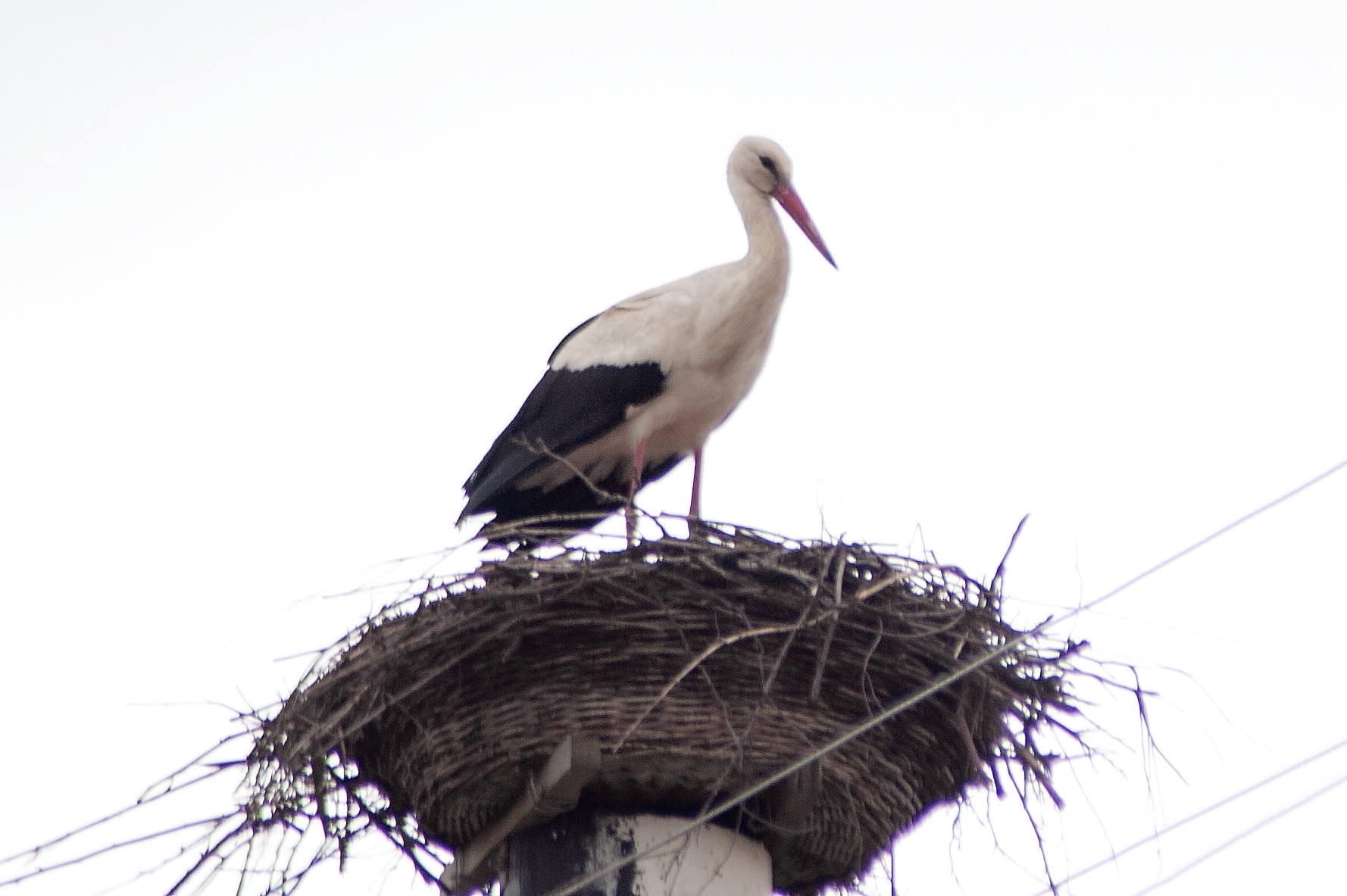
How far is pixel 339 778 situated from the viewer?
4285mm

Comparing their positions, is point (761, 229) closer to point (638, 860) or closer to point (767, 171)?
point (767, 171)

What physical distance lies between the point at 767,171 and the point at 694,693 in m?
2.71

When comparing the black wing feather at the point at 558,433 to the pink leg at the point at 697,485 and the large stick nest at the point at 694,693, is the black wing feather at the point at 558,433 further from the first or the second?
the large stick nest at the point at 694,693

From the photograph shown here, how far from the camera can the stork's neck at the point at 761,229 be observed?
5781mm

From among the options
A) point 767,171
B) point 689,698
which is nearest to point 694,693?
point 689,698

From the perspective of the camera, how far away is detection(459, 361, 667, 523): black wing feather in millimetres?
5703

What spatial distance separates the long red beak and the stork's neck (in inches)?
1.9

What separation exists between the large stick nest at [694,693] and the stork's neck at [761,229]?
170cm

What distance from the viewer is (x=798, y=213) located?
20.3 ft

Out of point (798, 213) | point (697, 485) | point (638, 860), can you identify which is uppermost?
point (798, 213)

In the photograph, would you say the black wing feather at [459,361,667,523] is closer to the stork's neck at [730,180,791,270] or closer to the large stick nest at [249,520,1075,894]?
the stork's neck at [730,180,791,270]

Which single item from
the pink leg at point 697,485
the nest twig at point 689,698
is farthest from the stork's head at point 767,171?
the nest twig at point 689,698

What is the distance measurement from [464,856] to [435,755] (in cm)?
31

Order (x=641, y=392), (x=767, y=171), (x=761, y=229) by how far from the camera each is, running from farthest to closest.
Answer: (x=767, y=171) < (x=761, y=229) < (x=641, y=392)
